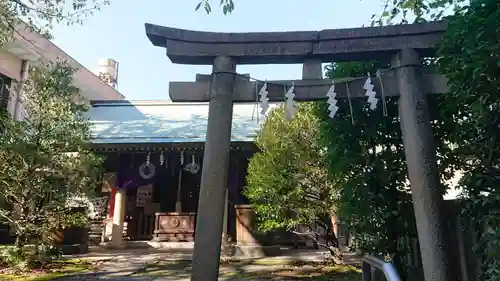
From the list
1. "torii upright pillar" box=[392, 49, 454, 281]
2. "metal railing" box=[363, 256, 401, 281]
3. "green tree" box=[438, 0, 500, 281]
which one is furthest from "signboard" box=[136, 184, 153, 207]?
"green tree" box=[438, 0, 500, 281]

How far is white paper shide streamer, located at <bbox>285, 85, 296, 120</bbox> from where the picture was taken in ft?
12.8

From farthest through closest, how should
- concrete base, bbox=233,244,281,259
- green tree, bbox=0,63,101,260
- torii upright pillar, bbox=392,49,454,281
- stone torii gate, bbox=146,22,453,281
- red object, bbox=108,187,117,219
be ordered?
red object, bbox=108,187,117,219 → concrete base, bbox=233,244,281,259 → green tree, bbox=0,63,101,260 → stone torii gate, bbox=146,22,453,281 → torii upright pillar, bbox=392,49,454,281

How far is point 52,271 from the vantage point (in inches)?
300

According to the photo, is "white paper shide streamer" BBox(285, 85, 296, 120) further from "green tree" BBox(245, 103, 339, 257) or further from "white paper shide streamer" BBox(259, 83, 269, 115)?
"green tree" BBox(245, 103, 339, 257)

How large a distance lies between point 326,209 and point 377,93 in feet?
12.0

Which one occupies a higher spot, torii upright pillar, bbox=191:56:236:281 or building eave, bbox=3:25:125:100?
building eave, bbox=3:25:125:100

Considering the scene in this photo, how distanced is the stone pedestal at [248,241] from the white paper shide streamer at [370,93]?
690 cm

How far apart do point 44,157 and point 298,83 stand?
575 cm

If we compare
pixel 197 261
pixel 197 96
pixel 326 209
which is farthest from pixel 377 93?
pixel 326 209

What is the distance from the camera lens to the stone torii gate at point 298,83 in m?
3.62

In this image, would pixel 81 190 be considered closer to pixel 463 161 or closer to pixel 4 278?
pixel 4 278

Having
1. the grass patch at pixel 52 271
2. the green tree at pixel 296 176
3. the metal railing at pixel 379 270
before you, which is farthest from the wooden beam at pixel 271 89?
the grass patch at pixel 52 271

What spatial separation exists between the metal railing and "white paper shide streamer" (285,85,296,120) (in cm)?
154

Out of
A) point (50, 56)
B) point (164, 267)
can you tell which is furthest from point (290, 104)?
point (50, 56)
